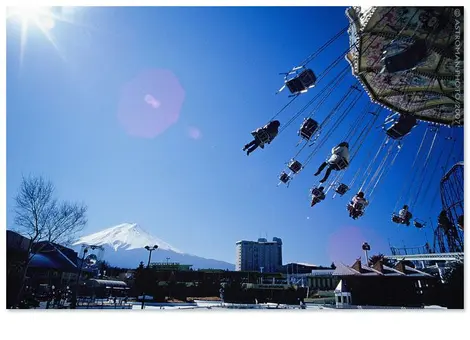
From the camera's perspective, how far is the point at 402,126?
20.9 feet

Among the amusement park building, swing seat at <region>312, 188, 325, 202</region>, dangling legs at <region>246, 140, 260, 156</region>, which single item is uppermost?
dangling legs at <region>246, 140, 260, 156</region>

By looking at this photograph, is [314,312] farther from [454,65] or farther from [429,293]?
[454,65]

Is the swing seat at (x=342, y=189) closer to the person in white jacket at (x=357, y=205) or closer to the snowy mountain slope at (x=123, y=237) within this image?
the person in white jacket at (x=357, y=205)

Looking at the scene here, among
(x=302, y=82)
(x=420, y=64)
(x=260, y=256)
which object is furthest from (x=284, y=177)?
(x=260, y=256)

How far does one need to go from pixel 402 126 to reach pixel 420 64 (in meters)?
1.30

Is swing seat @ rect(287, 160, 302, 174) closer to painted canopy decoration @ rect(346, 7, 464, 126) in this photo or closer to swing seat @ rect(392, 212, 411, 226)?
painted canopy decoration @ rect(346, 7, 464, 126)

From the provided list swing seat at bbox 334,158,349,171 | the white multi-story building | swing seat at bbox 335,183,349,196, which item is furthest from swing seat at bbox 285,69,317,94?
the white multi-story building

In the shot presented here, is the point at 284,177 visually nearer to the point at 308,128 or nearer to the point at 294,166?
the point at 294,166

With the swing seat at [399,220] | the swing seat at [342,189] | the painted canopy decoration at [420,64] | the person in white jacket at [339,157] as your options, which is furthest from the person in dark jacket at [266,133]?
the swing seat at [399,220]

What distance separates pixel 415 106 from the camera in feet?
23.2

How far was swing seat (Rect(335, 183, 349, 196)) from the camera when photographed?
25.4 feet

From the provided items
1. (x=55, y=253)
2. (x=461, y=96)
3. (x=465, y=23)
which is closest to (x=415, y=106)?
(x=461, y=96)

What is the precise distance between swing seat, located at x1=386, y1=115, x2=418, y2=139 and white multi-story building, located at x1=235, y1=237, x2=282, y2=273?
2833 cm

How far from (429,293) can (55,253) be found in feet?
40.2
